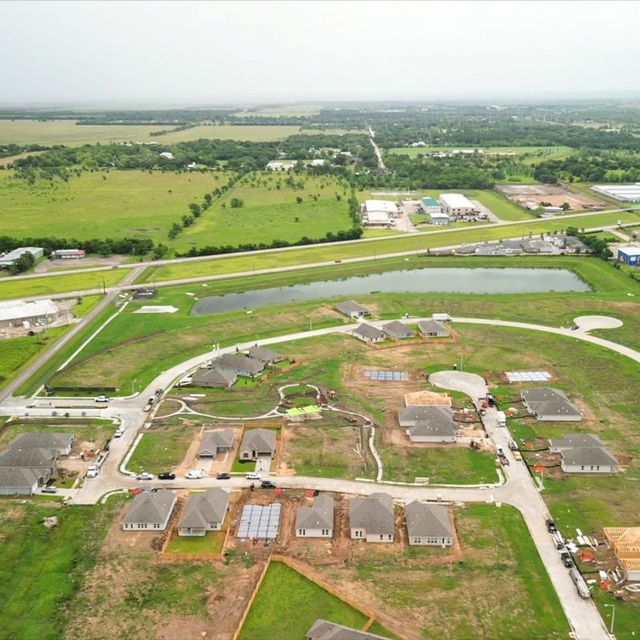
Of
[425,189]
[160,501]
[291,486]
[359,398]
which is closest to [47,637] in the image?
[160,501]

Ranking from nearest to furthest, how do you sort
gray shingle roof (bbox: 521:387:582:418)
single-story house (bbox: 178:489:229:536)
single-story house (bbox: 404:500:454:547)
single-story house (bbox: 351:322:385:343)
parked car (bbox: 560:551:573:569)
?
parked car (bbox: 560:551:573:569)
single-story house (bbox: 404:500:454:547)
single-story house (bbox: 178:489:229:536)
gray shingle roof (bbox: 521:387:582:418)
single-story house (bbox: 351:322:385:343)

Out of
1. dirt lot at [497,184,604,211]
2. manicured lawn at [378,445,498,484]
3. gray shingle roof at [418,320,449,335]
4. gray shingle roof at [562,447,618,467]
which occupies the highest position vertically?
gray shingle roof at [562,447,618,467]

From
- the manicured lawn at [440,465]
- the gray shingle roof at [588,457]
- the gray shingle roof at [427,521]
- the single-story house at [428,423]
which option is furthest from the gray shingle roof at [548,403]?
the gray shingle roof at [427,521]

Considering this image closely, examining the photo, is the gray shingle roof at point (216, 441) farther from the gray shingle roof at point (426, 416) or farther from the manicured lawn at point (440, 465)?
the gray shingle roof at point (426, 416)

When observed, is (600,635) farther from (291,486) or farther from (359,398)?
(359,398)

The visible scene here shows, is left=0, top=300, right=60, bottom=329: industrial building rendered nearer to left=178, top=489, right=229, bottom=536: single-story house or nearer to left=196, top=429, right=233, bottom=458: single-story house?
left=196, top=429, right=233, bottom=458: single-story house

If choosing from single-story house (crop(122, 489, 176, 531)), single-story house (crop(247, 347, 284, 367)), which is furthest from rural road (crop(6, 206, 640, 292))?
single-story house (crop(122, 489, 176, 531))
